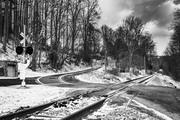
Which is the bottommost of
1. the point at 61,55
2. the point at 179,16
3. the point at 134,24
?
the point at 61,55

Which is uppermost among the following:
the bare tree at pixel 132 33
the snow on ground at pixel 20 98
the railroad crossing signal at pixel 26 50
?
the bare tree at pixel 132 33

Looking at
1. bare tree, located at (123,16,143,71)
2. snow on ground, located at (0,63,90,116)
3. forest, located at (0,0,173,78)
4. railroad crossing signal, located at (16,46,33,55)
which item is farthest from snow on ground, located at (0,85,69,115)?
bare tree, located at (123,16,143,71)

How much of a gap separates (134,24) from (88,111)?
1495 inches

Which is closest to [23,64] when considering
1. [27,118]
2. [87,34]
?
[27,118]

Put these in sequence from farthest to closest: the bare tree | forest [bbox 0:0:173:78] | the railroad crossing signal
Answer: the bare tree < forest [bbox 0:0:173:78] < the railroad crossing signal

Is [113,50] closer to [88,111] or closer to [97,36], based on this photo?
[97,36]

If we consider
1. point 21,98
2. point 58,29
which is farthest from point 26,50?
point 58,29

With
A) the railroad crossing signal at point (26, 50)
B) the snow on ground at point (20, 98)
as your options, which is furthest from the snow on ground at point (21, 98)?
the railroad crossing signal at point (26, 50)

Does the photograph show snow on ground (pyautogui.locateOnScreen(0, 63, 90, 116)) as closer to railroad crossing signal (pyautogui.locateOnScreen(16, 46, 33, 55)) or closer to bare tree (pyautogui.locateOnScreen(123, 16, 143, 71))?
railroad crossing signal (pyautogui.locateOnScreen(16, 46, 33, 55))

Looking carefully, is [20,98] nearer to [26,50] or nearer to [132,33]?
[26,50]

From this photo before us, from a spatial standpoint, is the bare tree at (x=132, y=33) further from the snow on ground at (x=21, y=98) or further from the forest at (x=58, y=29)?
the snow on ground at (x=21, y=98)

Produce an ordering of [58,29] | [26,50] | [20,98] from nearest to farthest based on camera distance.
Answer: [20,98] < [26,50] < [58,29]

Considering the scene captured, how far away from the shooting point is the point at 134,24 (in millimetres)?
40219

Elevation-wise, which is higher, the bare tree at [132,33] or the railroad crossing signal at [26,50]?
the bare tree at [132,33]
